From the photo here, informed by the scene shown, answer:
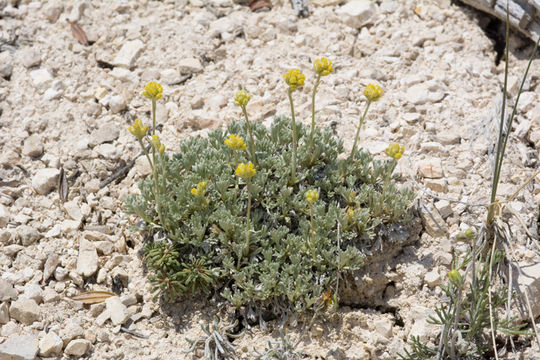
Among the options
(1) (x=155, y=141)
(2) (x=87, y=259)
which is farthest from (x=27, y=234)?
(1) (x=155, y=141)

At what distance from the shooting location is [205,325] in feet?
11.9

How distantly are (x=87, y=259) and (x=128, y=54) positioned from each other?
7.11 ft

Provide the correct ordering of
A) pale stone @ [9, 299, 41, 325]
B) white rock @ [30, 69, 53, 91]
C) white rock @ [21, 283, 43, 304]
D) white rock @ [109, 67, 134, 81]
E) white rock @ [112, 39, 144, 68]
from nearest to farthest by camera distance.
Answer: pale stone @ [9, 299, 41, 325]
white rock @ [21, 283, 43, 304]
white rock @ [30, 69, 53, 91]
white rock @ [109, 67, 134, 81]
white rock @ [112, 39, 144, 68]

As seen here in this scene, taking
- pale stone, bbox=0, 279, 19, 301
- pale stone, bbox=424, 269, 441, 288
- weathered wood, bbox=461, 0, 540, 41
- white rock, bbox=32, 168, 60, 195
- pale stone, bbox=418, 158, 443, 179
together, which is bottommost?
pale stone, bbox=0, 279, 19, 301

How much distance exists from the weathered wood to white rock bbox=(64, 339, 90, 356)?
14.1ft

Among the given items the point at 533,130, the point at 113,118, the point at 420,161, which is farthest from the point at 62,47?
the point at 533,130

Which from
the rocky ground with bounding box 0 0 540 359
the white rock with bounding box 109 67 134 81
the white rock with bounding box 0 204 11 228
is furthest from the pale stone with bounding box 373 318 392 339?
the white rock with bounding box 109 67 134 81

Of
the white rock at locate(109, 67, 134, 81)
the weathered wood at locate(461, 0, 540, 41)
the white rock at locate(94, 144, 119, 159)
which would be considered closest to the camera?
the white rock at locate(94, 144, 119, 159)

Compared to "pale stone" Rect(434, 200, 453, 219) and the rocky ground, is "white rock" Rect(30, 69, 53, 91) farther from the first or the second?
"pale stone" Rect(434, 200, 453, 219)

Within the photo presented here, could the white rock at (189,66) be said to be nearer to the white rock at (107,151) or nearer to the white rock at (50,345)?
the white rock at (107,151)

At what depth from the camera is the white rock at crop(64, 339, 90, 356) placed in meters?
3.47

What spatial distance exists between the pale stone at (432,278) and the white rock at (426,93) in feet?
5.19

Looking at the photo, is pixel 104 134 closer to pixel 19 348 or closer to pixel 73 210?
pixel 73 210

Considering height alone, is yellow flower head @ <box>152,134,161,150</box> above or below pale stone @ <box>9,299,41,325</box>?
above
